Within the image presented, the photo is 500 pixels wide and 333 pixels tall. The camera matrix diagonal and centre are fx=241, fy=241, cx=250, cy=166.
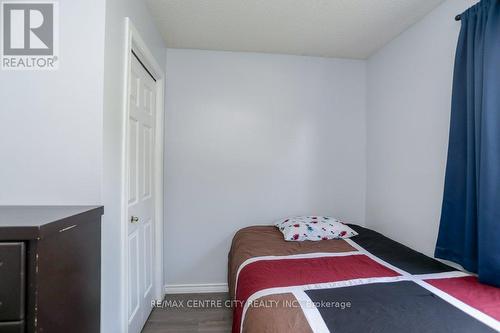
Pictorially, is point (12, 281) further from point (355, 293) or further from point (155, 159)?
point (155, 159)

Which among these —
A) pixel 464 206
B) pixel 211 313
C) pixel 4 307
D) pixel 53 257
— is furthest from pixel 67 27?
pixel 464 206

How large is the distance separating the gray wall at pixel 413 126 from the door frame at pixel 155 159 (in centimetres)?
209

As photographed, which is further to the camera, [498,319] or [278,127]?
[278,127]

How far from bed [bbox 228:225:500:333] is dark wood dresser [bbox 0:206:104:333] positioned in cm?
72

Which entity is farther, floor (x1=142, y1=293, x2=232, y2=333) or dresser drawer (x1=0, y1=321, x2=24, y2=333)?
floor (x1=142, y1=293, x2=232, y2=333)

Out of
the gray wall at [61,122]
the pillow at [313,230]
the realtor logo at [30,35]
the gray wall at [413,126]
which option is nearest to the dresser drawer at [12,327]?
the gray wall at [61,122]

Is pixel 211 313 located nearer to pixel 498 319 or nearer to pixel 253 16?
pixel 498 319

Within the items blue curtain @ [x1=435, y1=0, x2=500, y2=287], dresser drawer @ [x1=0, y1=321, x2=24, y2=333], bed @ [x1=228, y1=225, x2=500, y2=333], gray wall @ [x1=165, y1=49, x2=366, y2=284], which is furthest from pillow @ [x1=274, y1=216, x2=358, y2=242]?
dresser drawer @ [x1=0, y1=321, x2=24, y2=333]

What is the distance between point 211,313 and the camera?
6.93 feet

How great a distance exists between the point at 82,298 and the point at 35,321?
0.28m

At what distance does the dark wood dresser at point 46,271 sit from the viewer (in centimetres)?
69

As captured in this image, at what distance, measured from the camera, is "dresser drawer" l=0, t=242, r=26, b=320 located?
0.68 meters

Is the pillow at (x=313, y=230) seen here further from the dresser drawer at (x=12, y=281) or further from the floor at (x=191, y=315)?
the dresser drawer at (x=12, y=281)

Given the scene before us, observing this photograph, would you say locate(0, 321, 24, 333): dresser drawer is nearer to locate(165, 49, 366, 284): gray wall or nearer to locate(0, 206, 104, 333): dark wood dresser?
locate(0, 206, 104, 333): dark wood dresser
